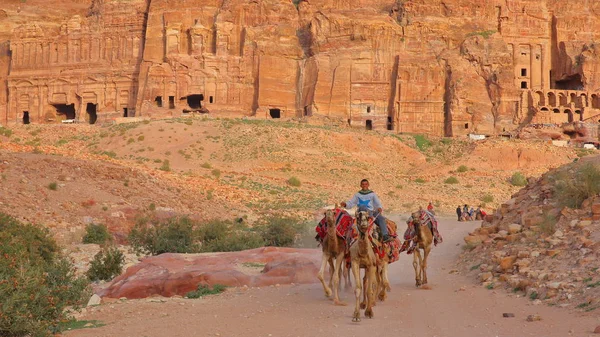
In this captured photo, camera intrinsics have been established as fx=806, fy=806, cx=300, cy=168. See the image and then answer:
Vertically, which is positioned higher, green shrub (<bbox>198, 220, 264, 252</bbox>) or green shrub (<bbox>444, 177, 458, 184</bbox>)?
green shrub (<bbox>444, 177, 458, 184</bbox>)

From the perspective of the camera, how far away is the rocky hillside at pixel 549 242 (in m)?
12.9

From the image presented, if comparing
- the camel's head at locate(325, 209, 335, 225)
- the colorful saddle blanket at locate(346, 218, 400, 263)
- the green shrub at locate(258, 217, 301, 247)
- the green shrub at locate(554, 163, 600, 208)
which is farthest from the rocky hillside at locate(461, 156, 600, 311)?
the green shrub at locate(258, 217, 301, 247)

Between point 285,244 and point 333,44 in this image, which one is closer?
point 285,244

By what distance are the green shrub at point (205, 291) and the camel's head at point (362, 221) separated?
3.65 meters

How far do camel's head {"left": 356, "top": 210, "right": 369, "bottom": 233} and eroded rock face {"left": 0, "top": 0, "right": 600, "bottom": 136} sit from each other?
44.4m

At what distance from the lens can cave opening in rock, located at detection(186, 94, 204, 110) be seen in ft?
197

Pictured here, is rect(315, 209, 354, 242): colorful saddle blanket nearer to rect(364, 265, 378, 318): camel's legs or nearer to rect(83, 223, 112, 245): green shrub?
→ rect(364, 265, 378, 318): camel's legs

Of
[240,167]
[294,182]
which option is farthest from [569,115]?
[240,167]

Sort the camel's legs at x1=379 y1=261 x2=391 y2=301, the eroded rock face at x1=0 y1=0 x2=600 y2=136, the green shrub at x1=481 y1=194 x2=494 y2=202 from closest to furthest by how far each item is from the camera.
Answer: the camel's legs at x1=379 y1=261 x2=391 y2=301 → the green shrub at x1=481 y1=194 x2=494 y2=202 → the eroded rock face at x1=0 y1=0 x2=600 y2=136

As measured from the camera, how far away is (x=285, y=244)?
Result: 2338cm

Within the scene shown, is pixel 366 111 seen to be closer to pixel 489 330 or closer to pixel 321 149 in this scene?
pixel 321 149

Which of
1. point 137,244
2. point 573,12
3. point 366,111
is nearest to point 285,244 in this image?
point 137,244

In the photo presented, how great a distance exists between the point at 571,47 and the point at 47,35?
136ft

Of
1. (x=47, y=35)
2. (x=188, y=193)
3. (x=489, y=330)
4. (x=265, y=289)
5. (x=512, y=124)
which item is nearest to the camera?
(x=489, y=330)
